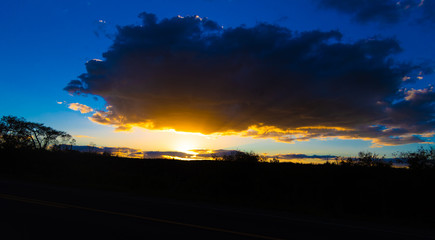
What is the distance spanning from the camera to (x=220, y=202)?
12992 millimetres

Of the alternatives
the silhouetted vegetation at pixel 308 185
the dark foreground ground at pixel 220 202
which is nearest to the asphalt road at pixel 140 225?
the dark foreground ground at pixel 220 202

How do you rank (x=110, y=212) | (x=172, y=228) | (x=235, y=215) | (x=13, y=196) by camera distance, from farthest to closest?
(x=13, y=196), (x=235, y=215), (x=110, y=212), (x=172, y=228)

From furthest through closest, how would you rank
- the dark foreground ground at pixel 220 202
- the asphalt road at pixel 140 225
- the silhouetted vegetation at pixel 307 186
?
the silhouetted vegetation at pixel 307 186
the dark foreground ground at pixel 220 202
the asphalt road at pixel 140 225

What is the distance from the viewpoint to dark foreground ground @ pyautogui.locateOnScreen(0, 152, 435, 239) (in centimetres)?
663

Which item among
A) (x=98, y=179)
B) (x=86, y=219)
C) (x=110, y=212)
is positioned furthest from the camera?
(x=98, y=179)

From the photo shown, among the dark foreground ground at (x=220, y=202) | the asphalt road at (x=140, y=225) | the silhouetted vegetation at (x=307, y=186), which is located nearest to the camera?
the asphalt road at (x=140, y=225)

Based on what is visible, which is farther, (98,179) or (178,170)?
(178,170)

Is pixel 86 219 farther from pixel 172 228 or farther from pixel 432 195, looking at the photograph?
pixel 432 195

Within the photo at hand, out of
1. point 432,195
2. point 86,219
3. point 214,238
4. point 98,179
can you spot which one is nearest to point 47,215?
point 86,219

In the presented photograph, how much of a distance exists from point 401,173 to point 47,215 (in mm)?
18842

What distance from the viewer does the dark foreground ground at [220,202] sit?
6.63m

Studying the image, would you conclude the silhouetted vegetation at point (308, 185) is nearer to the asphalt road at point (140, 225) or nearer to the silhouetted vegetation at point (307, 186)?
the silhouetted vegetation at point (307, 186)

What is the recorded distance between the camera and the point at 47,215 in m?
7.39

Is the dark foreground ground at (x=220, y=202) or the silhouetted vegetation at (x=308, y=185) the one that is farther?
the silhouetted vegetation at (x=308, y=185)
